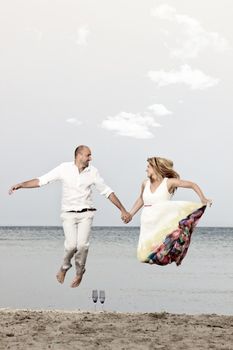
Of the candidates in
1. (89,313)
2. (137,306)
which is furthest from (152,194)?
(137,306)

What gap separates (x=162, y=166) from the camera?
399 inches

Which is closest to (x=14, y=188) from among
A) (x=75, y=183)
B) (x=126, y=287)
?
(x=75, y=183)

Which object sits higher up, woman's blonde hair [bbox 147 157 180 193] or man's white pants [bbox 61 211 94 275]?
woman's blonde hair [bbox 147 157 180 193]

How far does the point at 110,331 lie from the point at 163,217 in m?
1.63

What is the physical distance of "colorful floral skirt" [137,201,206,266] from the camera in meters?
10.3

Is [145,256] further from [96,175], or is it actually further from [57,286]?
[57,286]

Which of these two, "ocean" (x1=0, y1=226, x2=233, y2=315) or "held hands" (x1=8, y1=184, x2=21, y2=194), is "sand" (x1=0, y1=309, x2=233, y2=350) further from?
"ocean" (x1=0, y1=226, x2=233, y2=315)

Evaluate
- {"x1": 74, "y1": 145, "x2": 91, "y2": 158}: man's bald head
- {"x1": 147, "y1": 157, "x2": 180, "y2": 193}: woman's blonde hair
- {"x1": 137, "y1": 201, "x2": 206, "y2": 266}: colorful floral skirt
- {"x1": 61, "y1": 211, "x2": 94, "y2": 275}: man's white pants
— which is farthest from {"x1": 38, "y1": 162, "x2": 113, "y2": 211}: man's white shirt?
{"x1": 147, "y1": 157, "x2": 180, "y2": 193}: woman's blonde hair

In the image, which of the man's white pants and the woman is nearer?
the woman

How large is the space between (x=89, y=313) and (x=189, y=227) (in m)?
2.56

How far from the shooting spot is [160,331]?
10523mm

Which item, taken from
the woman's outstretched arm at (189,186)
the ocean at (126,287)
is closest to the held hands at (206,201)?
the woman's outstretched arm at (189,186)

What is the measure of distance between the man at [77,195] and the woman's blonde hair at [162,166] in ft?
3.13

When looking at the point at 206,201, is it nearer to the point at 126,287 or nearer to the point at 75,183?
the point at 75,183
